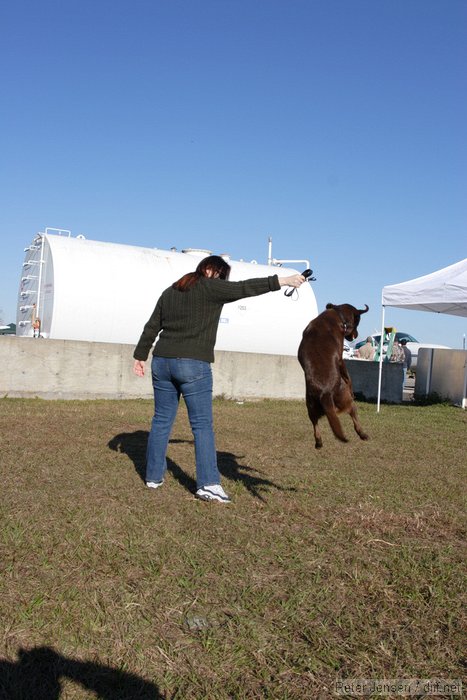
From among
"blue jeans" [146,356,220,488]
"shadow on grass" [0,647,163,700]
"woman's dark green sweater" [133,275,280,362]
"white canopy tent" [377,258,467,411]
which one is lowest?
"shadow on grass" [0,647,163,700]

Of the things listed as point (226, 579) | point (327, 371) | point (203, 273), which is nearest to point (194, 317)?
point (203, 273)

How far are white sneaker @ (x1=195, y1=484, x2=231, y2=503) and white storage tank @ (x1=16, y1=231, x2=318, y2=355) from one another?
914 cm

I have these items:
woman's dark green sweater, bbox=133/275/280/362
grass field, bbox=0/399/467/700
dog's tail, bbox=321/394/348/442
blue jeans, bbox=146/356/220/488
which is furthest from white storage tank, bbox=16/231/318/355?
dog's tail, bbox=321/394/348/442

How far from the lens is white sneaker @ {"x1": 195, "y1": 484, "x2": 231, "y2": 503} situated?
508 cm

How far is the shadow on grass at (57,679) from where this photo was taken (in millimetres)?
2334

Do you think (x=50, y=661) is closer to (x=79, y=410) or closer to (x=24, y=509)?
(x=24, y=509)

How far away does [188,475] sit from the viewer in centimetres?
622

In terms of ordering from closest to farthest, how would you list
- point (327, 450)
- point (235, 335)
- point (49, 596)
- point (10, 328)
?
point (49, 596) < point (327, 450) < point (235, 335) < point (10, 328)

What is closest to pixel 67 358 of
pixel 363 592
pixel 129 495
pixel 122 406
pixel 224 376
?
pixel 122 406

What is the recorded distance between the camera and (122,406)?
12.1 m

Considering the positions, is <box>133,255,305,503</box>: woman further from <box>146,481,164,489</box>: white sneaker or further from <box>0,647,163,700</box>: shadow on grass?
<box>0,647,163,700</box>: shadow on grass

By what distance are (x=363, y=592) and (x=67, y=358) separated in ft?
33.8

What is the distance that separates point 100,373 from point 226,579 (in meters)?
10.1

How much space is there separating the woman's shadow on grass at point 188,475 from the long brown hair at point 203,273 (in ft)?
5.68
